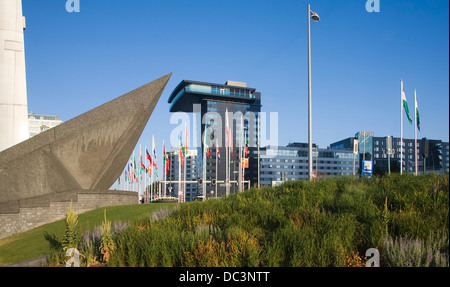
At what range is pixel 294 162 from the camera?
137m

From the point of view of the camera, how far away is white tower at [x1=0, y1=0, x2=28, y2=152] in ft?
85.8

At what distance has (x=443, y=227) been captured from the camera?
7301 mm

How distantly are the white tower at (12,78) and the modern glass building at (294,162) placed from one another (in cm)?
10857

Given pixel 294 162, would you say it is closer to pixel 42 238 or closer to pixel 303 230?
pixel 42 238

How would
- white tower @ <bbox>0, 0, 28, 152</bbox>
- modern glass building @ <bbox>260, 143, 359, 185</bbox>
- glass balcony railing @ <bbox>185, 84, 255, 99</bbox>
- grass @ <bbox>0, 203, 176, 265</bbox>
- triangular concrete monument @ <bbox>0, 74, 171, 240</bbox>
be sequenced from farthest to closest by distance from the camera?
glass balcony railing @ <bbox>185, 84, 255, 99</bbox>
modern glass building @ <bbox>260, 143, 359, 185</bbox>
white tower @ <bbox>0, 0, 28, 152</bbox>
triangular concrete monument @ <bbox>0, 74, 171, 240</bbox>
grass @ <bbox>0, 203, 176, 265</bbox>

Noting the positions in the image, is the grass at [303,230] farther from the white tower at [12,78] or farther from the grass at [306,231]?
the white tower at [12,78]

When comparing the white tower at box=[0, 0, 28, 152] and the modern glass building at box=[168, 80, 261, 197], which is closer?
the white tower at box=[0, 0, 28, 152]

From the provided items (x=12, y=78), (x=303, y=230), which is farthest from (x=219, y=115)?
(x=303, y=230)

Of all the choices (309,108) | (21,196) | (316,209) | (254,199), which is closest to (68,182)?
(21,196)

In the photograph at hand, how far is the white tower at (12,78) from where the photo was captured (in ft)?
85.8

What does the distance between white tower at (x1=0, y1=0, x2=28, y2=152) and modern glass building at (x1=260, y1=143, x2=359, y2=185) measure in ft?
356

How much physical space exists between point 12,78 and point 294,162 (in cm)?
11970

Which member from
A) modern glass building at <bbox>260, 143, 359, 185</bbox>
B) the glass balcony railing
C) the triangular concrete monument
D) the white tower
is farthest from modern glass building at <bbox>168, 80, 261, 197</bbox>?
the triangular concrete monument

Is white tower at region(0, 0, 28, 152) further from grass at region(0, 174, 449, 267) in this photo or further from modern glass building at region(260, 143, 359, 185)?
modern glass building at region(260, 143, 359, 185)
